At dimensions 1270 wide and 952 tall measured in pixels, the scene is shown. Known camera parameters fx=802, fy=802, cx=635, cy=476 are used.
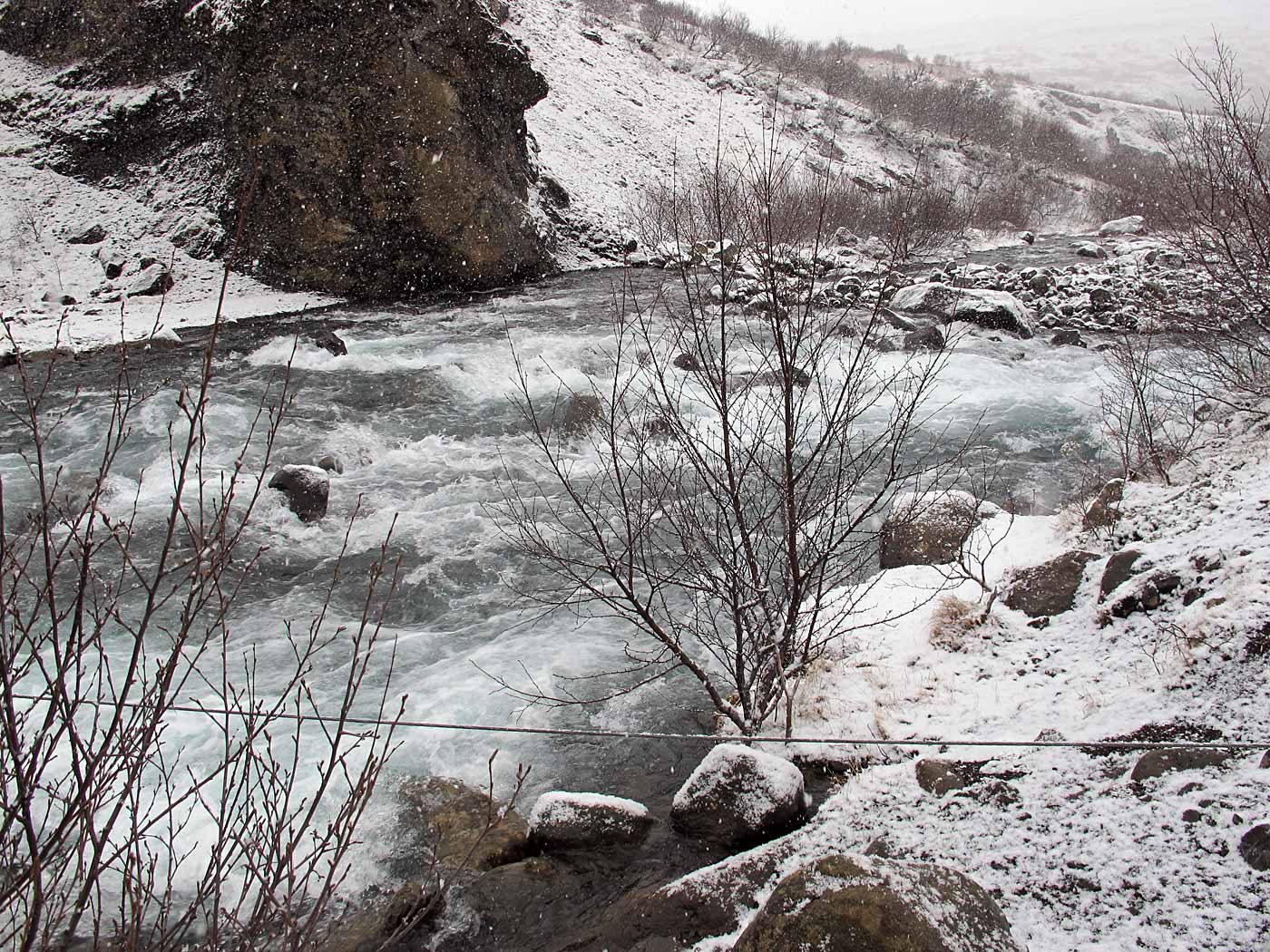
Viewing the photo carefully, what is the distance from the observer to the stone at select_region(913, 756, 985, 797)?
3.41m

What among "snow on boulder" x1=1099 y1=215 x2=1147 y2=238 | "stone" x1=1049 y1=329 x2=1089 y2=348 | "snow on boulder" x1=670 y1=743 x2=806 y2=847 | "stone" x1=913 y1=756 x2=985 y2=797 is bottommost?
"snow on boulder" x1=670 y1=743 x2=806 y2=847

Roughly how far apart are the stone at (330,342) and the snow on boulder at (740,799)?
9.27 meters

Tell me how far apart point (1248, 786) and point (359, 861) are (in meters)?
3.49

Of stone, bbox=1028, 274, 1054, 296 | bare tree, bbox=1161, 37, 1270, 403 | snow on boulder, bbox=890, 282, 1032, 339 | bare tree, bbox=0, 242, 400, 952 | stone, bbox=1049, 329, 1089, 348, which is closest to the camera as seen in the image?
bare tree, bbox=0, 242, 400, 952

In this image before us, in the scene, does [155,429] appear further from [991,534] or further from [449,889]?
[991,534]

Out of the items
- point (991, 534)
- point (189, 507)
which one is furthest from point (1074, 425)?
point (189, 507)

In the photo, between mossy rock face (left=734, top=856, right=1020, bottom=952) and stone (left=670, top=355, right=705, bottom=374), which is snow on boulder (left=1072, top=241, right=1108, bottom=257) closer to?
stone (left=670, top=355, right=705, bottom=374)

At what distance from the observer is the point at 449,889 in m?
3.31

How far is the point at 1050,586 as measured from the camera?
494 cm

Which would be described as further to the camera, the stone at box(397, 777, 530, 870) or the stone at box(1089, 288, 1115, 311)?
the stone at box(1089, 288, 1115, 311)

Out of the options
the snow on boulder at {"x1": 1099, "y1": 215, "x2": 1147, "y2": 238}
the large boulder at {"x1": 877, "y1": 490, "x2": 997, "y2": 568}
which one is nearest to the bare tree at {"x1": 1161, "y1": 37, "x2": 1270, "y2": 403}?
the large boulder at {"x1": 877, "y1": 490, "x2": 997, "y2": 568}

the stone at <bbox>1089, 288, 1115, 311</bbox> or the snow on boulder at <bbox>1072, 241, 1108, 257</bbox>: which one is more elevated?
the snow on boulder at <bbox>1072, 241, 1108, 257</bbox>

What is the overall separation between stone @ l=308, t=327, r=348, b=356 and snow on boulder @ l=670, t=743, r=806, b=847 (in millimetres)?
9271

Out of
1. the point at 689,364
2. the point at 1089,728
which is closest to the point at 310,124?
the point at 689,364
